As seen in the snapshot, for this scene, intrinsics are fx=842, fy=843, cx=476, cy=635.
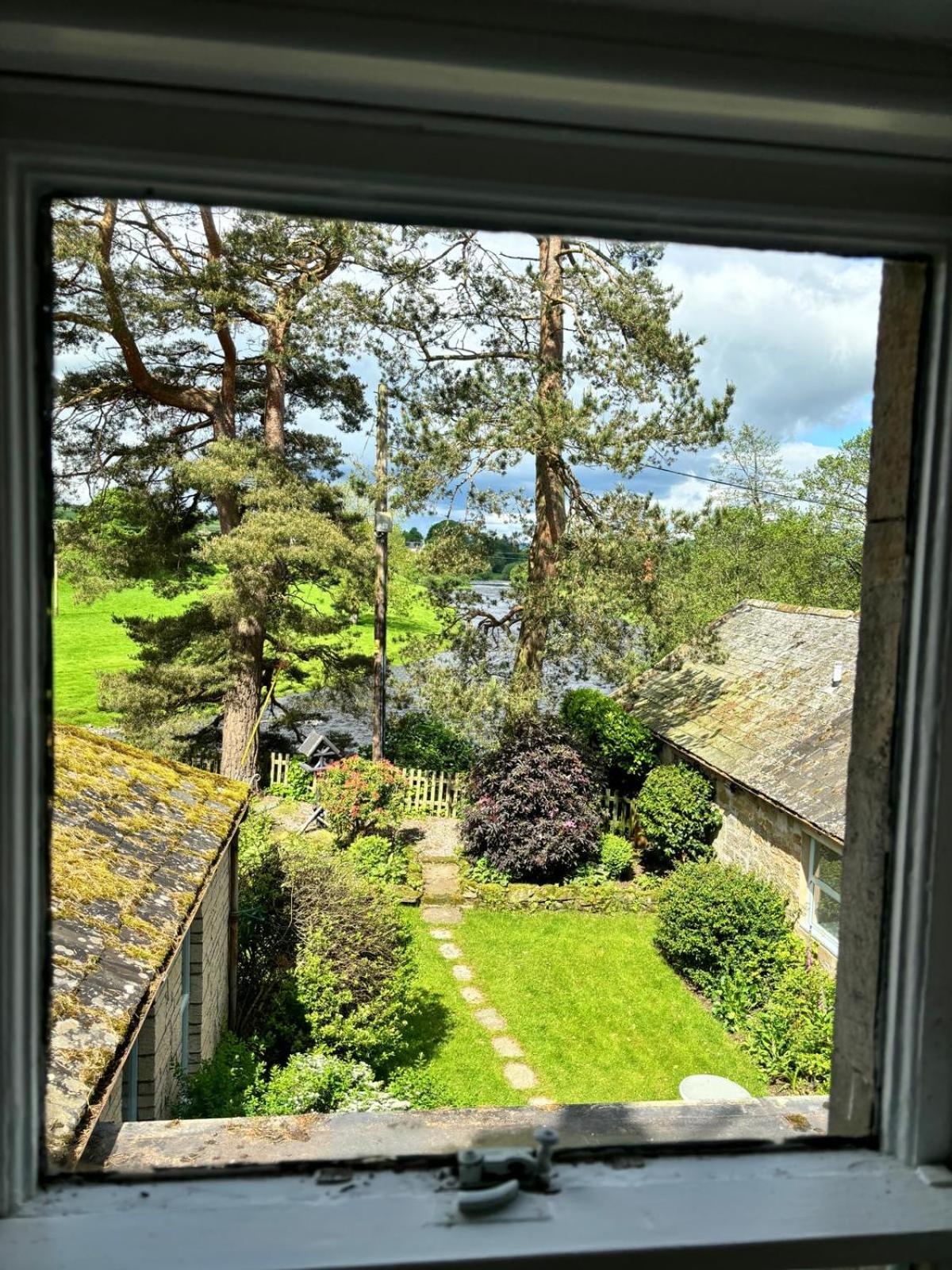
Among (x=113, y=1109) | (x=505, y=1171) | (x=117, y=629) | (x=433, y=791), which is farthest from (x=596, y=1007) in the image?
(x=117, y=629)

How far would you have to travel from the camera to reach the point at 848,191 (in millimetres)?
726

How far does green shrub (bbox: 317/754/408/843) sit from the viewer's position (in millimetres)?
9602

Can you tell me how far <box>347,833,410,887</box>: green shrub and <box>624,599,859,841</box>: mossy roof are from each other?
11.5 ft

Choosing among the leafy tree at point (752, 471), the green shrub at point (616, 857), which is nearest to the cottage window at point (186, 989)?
the green shrub at point (616, 857)

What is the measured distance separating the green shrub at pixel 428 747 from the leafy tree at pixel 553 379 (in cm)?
362

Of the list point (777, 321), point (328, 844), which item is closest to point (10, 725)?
point (777, 321)

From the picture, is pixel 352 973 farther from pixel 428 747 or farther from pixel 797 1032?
pixel 428 747

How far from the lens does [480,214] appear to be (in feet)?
2.32

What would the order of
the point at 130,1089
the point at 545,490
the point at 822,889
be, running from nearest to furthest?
the point at 130,1089
the point at 822,889
the point at 545,490

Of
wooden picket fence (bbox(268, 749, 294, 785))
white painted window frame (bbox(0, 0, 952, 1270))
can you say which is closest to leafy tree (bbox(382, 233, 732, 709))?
wooden picket fence (bbox(268, 749, 294, 785))

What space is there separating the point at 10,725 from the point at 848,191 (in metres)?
0.83

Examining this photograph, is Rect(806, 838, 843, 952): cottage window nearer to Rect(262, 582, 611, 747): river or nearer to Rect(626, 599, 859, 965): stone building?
Rect(626, 599, 859, 965): stone building

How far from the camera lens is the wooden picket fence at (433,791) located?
1097cm

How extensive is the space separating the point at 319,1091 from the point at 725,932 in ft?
13.7
